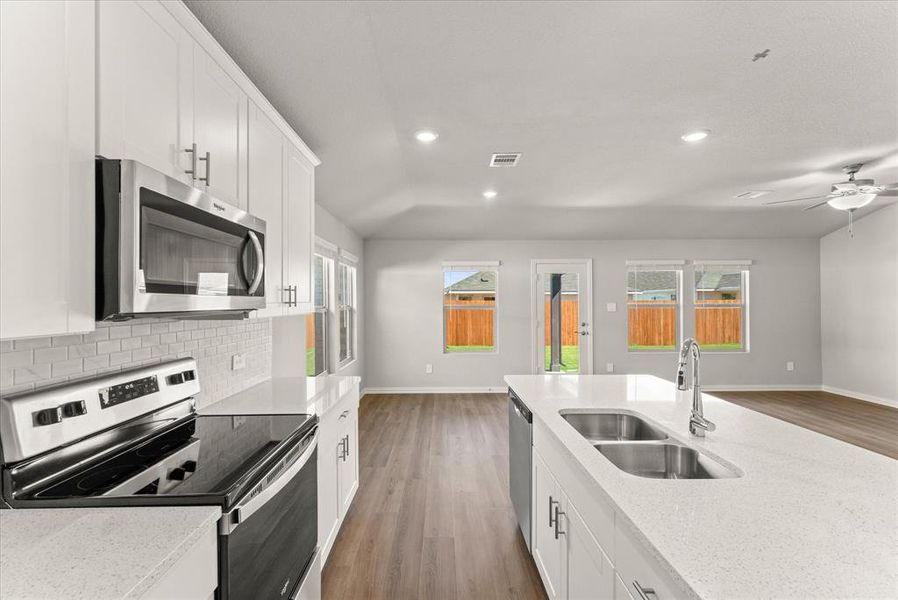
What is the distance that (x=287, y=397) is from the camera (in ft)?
7.92

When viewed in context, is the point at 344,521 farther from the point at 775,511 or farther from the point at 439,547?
the point at 775,511

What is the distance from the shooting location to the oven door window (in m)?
1.25

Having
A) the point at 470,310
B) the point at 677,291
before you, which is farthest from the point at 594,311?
the point at 470,310

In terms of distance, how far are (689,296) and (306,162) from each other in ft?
20.3

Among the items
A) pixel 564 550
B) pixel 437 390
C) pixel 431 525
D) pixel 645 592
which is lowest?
pixel 431 525

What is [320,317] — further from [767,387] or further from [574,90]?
[767,387]

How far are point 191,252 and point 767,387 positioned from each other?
8.06m

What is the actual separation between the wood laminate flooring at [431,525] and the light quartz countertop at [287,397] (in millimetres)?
851

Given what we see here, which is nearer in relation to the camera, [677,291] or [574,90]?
[574,90]

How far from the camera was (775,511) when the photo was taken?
1105mm

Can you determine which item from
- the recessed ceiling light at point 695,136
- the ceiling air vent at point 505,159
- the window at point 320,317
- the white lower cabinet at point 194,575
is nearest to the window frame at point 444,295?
the window at point 320,317

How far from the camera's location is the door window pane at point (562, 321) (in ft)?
23.0

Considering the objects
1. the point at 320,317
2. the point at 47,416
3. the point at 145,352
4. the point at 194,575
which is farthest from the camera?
the point at 320,317

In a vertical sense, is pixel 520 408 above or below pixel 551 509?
above
